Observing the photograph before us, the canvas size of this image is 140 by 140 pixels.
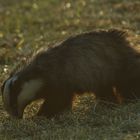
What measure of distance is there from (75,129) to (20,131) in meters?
0.64

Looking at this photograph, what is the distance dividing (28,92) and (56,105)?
1.18 ft

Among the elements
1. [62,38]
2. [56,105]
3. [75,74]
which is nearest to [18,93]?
[56,105]

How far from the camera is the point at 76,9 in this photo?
56.5ft

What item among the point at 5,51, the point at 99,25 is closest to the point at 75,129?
the point at 5,51

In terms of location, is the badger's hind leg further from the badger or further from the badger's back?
the badger's back

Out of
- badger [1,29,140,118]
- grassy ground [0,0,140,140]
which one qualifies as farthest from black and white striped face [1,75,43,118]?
grassy ground [0,0,140,140]

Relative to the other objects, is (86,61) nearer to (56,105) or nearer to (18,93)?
(56,105)

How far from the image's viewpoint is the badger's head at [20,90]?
26.8 ft

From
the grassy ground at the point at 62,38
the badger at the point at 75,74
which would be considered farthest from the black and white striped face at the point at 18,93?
the grassy ground at the point at 62,38

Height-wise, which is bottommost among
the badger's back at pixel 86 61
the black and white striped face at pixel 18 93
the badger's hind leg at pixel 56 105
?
the badger's hind leg at pixel 56 105

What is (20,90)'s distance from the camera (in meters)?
8.23

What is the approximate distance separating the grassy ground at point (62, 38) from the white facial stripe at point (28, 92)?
21 centimetres

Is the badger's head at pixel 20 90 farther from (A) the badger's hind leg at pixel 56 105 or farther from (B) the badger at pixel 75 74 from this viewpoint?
(A) the badger's hind leg at pixel 56 105

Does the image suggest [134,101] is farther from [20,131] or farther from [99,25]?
[99,25]
